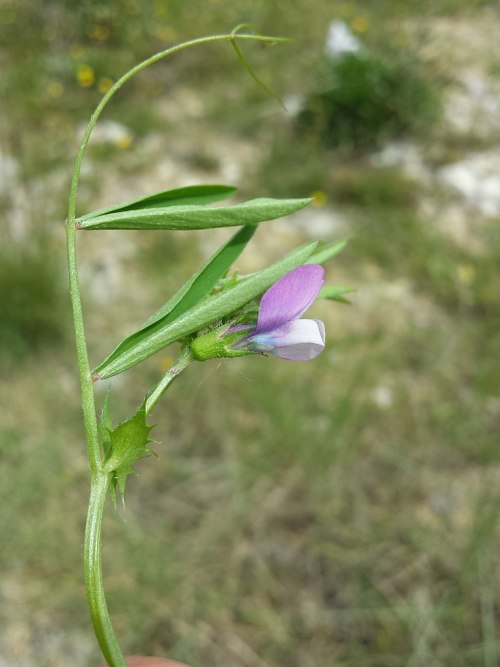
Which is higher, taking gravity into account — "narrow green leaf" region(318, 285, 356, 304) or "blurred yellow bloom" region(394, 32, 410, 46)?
"narrow green leaf" region(318, 285, 356, 304)

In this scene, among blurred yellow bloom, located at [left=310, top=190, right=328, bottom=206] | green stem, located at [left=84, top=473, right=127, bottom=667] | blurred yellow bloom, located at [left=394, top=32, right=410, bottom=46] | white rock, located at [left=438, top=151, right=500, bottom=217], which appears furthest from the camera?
blurred yellow bloom, located at [left=394, top=32, right=410, bottom=46]

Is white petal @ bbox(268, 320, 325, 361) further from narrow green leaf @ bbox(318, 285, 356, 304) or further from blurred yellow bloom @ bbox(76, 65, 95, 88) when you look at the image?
blurred yellow bloom @ bbox(76, 65, 95, 88)

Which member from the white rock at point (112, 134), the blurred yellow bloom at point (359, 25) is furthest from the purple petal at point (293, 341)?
the blurred yellow bloom at point (359, 25)

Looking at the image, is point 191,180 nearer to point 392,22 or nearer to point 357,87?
point 357,87

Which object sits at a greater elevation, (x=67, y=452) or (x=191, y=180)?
(x=191, y=180)

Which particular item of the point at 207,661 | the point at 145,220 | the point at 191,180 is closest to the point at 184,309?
the point at 145,220

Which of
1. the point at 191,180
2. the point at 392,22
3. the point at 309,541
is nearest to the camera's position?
the point at 309,541

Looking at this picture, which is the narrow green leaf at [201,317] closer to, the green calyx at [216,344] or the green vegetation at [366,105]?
the green calyx at [216,344]

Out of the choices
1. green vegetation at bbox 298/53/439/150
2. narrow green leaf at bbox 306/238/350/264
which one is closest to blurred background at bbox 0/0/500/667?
green vegetation at bbox 298/53/439/150
